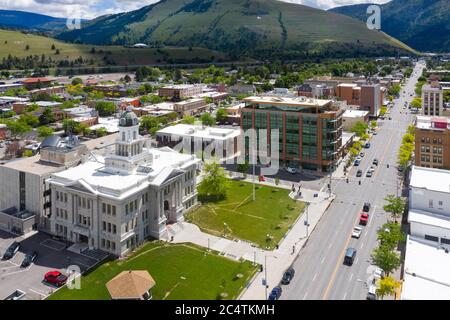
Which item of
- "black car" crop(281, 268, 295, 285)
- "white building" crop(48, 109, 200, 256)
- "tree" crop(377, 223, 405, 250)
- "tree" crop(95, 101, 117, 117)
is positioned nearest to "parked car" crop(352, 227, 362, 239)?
"tree" crop(377, 223, 405, 250)

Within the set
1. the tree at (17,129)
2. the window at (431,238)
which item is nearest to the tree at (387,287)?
the window at (431,238)

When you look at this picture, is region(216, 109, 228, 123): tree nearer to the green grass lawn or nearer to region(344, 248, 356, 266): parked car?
the green grass lawn

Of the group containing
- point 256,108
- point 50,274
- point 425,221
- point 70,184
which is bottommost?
point 50,274

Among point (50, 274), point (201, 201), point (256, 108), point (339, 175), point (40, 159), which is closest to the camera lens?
point (50, 274)

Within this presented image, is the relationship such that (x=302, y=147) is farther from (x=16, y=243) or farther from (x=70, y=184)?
(x=16, y=243)

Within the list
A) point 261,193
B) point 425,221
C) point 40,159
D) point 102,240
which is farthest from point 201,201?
point 425,221

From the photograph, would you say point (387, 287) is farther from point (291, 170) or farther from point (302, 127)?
point (302, 127)

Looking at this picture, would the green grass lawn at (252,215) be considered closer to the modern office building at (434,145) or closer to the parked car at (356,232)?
the parked car at (356,232)
